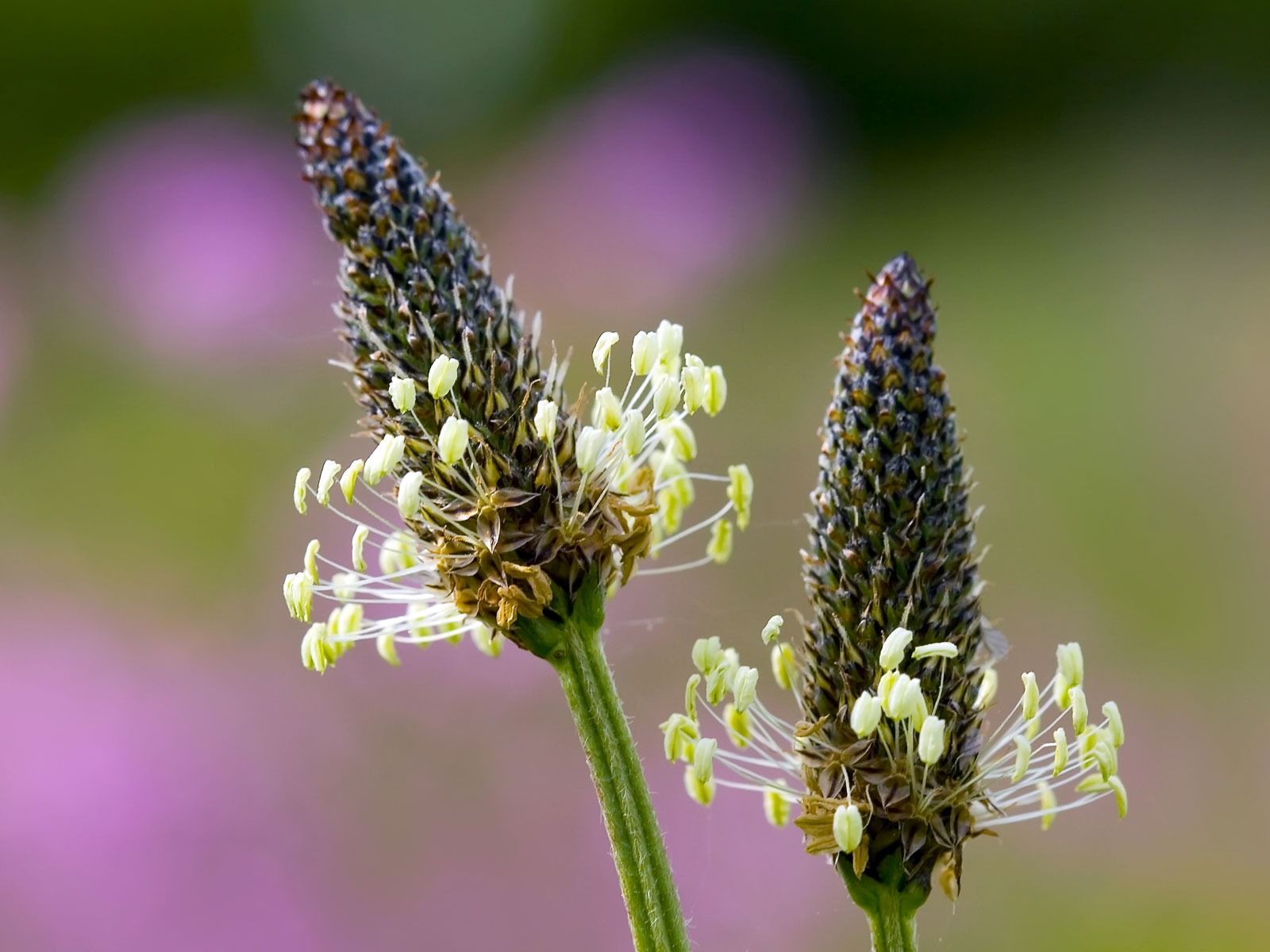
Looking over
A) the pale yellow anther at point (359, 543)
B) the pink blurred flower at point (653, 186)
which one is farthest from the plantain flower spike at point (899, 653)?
the pink blurred flower at point (653, 186)

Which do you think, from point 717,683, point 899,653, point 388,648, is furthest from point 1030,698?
point 388,648

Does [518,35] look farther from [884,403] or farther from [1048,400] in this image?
[884,403]

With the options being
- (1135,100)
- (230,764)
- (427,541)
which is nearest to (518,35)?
(1135,100)

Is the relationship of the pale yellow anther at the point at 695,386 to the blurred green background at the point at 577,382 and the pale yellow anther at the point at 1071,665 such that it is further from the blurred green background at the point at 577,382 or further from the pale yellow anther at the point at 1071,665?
the blurred green background at the point at 577,382

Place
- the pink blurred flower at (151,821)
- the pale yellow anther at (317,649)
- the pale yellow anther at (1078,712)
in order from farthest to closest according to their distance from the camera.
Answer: the pink blurred flower at (151,821)
the pale yellow anther at (317,649)
the pale yellow anther at (1078,712)

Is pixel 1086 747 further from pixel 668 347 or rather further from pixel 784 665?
pixel 668 347

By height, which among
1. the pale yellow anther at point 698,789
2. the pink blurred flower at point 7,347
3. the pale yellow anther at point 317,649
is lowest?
the pale yellow anther at point 698,789

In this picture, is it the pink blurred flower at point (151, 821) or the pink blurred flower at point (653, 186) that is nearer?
the pink blurred flower at point (151, 821)
